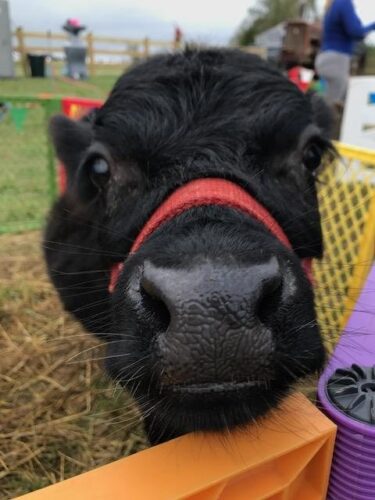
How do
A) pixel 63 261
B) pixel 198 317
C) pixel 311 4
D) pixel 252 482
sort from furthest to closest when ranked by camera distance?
pixel 311 4 < pixel 63 261 < pixel 252 482 < pixel 198 317

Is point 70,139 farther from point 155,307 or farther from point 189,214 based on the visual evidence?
point 155,307

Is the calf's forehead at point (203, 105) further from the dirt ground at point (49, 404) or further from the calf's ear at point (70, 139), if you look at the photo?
the dirt ground at point (49, 404)

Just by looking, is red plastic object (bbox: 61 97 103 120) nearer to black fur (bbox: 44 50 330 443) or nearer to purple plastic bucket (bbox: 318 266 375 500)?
black fur (bbox: 44 50 330 443)

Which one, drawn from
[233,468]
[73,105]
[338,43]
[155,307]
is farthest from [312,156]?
[338,43]

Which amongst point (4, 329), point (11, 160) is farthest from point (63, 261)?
point (11, 160)

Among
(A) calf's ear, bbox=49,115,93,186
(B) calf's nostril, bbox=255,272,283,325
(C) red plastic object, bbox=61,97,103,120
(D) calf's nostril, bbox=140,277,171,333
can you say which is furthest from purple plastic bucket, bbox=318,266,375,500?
(C) red plastic object, bbox=61,97,103,120

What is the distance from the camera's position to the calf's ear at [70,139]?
2805 millimetres

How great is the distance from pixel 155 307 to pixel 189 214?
1.12 ft

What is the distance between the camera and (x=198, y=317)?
1191 mm

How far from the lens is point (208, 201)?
1.59 m

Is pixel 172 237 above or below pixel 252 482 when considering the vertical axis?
above

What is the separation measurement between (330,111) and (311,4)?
51538 millimetres

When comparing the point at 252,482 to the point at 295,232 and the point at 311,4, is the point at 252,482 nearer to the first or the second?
the point at 295,232

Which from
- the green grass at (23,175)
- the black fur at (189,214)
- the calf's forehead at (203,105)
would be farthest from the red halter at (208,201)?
the green grass at (23,175)
